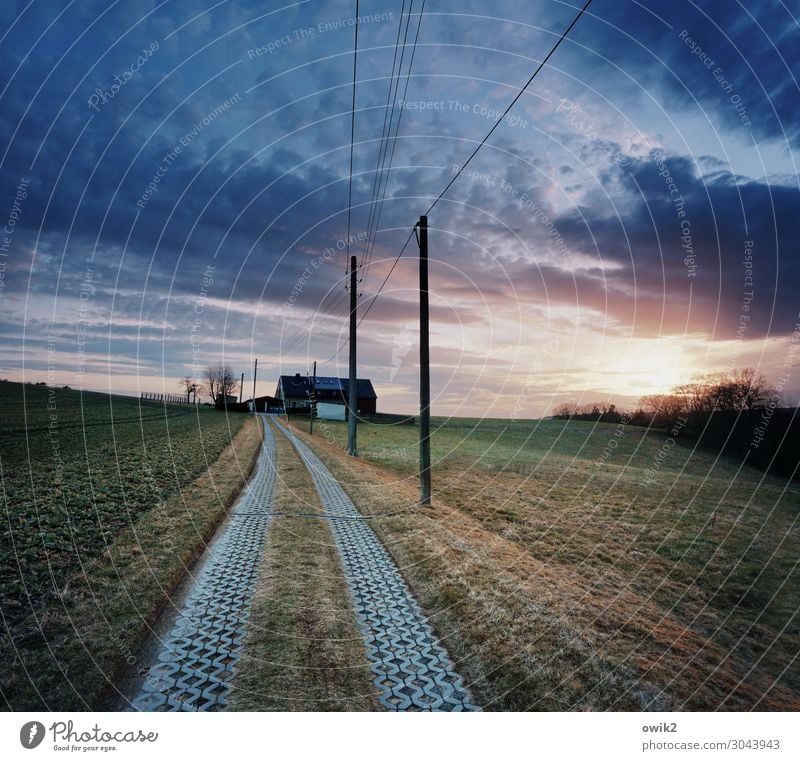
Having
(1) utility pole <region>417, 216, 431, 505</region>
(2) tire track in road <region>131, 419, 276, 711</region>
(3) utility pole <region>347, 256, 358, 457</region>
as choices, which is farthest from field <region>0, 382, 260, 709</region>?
(3) utility pole <region>347, 256, 358, 457</region>

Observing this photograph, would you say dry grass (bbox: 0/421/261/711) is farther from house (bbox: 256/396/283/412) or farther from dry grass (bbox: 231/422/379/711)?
house (bbox: 256/396/283/412)

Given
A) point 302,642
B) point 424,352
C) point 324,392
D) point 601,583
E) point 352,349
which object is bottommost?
point 601,583

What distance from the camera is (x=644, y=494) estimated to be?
23172mm

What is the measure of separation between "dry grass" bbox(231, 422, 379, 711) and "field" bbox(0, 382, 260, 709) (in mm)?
1562

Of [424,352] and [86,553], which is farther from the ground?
[424,352]

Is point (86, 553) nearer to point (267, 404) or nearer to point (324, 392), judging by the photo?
point (324, 392)

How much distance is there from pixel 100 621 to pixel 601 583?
937cm

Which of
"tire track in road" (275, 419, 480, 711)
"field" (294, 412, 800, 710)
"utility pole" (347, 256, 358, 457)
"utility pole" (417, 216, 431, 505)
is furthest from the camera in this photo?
"utility pole" (347, 256, 358, 457)

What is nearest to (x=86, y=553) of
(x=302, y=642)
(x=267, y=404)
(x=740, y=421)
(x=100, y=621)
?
(x=100, y=621)

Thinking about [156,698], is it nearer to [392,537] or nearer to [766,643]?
[392,537]

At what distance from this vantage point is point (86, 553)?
9.27 m
